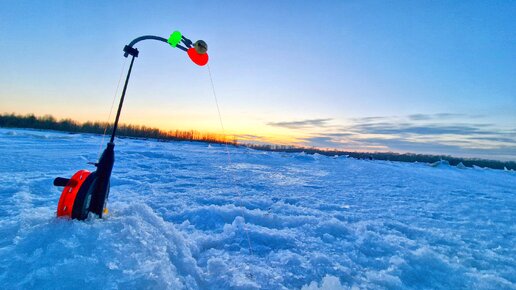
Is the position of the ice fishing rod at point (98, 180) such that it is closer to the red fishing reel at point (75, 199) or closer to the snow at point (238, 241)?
the red fishing reel at point (75, 199)

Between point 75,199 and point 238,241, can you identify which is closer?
point 75,199

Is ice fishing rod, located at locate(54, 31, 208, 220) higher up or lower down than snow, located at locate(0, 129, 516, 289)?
higher up

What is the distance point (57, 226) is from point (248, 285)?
1.34m

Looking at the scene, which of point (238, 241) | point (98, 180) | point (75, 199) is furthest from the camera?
point (238, 241)

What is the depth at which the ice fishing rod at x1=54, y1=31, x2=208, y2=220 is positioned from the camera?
1.83 meters

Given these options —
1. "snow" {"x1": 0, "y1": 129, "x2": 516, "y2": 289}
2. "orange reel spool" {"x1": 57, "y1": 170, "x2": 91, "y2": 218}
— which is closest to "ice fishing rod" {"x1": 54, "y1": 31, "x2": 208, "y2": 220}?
"orange reel spool" {"x1": 57, "y1": 170, "x2": 91, "y2": 218}

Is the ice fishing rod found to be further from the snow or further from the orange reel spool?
the snow

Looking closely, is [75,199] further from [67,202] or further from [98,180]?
[98,180]

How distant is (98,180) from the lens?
1.97 m

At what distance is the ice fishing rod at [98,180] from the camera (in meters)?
1.83

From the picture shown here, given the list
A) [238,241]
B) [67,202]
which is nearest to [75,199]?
[67,202]

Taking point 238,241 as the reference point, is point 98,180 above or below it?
above

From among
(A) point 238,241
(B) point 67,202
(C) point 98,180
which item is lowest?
(A) point 238,241

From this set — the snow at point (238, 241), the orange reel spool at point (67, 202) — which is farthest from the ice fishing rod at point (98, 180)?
the snow at point (238, 241)
